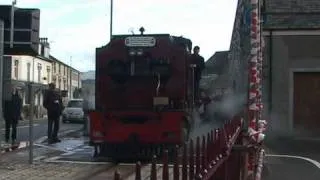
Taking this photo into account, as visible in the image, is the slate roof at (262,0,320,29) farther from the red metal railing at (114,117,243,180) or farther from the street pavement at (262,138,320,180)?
the red metal railing at (114,117,243,180)

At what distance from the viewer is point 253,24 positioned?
1094cm

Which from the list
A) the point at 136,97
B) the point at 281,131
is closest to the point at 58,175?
the point at 136,97

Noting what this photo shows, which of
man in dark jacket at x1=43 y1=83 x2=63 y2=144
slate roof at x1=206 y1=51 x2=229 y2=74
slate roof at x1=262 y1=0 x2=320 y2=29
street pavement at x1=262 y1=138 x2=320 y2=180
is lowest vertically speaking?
street pavement at x1=262 y1=138 x2=320 y2=180

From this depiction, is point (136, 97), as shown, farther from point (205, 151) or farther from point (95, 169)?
point (205, 151)

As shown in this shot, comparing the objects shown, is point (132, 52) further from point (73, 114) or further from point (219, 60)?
point (219, 60)

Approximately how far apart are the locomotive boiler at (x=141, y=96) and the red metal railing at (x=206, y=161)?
16.8ft

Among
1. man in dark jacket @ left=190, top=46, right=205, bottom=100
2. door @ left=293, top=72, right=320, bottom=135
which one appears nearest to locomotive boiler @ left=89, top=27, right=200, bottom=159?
man in dark jacket @ left=190, top=46, right=205, bottom=100

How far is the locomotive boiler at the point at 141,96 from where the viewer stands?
1496 cm

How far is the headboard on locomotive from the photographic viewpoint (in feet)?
50.6

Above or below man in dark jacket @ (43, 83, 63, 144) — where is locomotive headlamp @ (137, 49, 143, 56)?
above

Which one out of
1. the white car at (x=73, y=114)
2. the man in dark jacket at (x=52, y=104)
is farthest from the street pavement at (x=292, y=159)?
the white car at (x=73, y=114)

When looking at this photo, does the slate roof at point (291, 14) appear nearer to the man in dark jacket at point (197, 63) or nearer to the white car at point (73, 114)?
the man in dark jacket at point (197, 63)

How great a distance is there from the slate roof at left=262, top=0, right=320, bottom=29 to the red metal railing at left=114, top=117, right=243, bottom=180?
17.5 m

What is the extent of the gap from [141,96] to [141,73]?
556 millimetres
